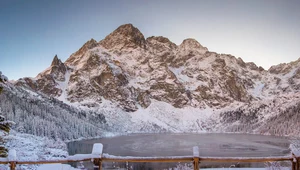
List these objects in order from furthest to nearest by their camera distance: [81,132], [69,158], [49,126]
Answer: [81,132] < [49,126] < [69,158]

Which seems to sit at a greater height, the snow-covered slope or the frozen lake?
the snow-covered slope

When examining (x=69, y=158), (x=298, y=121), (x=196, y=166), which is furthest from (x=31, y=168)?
(x=298, y=121)

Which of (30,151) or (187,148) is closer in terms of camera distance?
(30,151)

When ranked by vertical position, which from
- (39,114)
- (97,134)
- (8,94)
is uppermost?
(8,94)

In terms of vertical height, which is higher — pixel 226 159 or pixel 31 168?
pixel 226 159

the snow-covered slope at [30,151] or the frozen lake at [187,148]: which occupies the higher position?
the snow-covered slope at [30,151]

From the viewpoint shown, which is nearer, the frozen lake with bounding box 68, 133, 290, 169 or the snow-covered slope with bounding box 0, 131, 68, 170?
the snow-covered slope with bounding box 0, 131, 68, 170

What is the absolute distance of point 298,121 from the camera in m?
185

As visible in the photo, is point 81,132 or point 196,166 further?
point 81,132

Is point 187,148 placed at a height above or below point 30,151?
below

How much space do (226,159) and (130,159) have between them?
322 centimetres

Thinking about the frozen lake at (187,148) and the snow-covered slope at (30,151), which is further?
the frozen lake at (187,148)

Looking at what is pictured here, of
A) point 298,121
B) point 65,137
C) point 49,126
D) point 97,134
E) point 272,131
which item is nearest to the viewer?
Answer: point 49,126

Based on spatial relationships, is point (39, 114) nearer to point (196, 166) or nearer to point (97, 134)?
point (97, 134)
